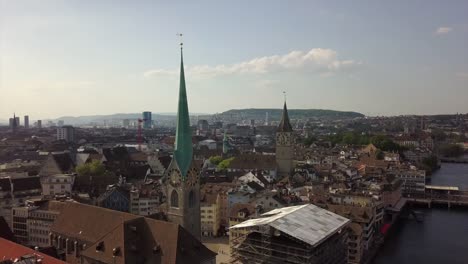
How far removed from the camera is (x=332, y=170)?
12219 cm

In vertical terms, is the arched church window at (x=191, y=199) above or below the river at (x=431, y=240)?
above

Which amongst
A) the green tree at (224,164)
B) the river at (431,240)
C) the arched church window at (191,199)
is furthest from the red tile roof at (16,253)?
the green tree at (224,164)

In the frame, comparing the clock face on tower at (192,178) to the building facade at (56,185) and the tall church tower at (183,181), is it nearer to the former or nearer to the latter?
the tall church tower at (183,181)

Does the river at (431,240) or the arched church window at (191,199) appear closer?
the arched church window at (191,199)

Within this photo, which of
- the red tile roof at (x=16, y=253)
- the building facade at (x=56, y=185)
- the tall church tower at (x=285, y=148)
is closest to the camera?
the red tile roof at (x=16, y=253)

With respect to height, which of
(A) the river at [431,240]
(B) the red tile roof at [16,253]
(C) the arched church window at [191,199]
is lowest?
(A) the river at [431,240]

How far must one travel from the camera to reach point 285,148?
117000 millimetres

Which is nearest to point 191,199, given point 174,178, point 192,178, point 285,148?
point 192,178

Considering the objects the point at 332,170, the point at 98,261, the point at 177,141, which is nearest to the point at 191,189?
the point at 177,141

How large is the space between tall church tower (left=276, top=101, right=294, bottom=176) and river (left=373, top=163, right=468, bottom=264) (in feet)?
108

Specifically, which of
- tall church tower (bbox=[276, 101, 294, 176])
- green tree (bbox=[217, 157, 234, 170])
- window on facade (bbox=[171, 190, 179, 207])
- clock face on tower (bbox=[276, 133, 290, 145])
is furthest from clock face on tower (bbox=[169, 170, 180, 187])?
green tree (bbox=[217, 157, 234, 170])

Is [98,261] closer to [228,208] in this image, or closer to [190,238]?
[190,238]

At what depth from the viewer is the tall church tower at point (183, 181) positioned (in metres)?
47.4

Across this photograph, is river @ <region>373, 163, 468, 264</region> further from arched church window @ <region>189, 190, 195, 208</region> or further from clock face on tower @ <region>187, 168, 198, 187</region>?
clock face on tower @ <region>187, 168, 198, 187</region>
